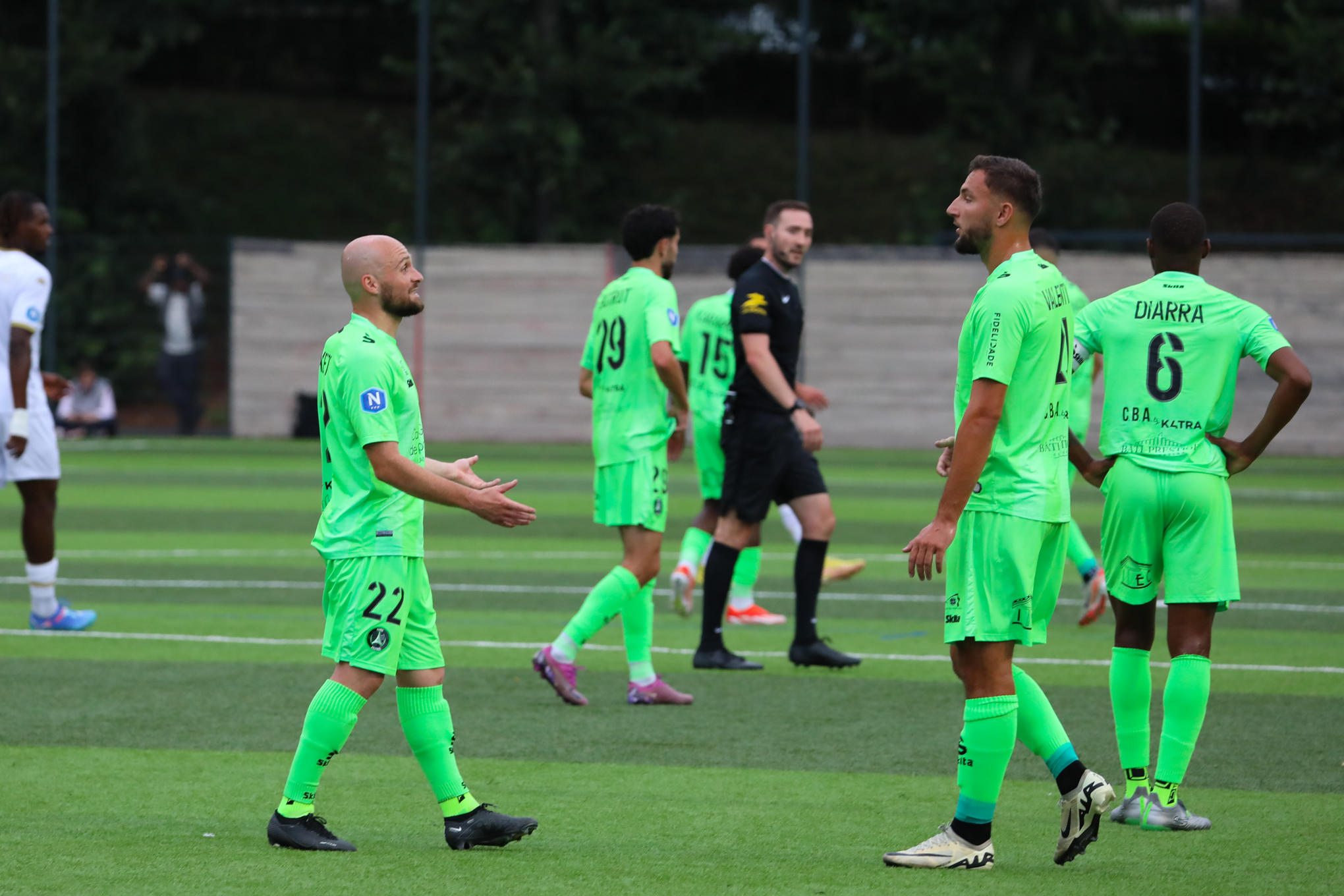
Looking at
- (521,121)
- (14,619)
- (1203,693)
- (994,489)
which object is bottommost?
(14,619)

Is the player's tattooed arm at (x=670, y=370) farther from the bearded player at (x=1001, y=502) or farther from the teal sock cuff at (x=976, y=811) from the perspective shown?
the teal sock cuff at (x=976, y=811)

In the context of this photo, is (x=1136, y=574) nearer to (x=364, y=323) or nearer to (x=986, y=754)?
(x=986, y=754)

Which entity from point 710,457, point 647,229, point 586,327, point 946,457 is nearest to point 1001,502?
point 946,457

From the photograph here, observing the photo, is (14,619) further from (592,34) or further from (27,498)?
(592,34)

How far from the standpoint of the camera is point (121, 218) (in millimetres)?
37375

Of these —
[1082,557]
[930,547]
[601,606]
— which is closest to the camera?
[930,547]

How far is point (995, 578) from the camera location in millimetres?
5148

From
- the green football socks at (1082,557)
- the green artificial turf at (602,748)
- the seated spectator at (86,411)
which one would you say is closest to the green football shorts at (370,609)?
the green artificial turf at (602,748)

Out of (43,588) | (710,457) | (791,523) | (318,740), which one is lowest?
(43,588)

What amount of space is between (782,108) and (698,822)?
4123 centimetres

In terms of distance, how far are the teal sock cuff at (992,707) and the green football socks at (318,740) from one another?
179cm

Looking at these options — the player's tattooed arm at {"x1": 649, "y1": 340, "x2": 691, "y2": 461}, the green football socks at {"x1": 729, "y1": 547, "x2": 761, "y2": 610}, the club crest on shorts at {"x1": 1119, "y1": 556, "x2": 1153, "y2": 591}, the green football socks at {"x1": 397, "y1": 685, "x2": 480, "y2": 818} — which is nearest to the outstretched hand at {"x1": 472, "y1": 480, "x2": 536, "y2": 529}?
the green football socks at {"x1": 397, "y1": 685, "x2": 480, "y2": 818}

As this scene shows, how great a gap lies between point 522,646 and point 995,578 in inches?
193

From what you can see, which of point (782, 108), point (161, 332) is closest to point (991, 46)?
point (782, 108)
